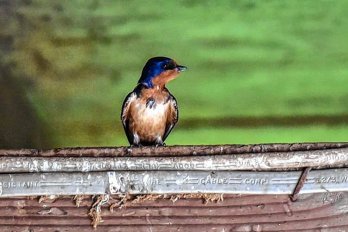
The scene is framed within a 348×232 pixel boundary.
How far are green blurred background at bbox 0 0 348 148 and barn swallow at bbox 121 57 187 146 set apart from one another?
23 cm

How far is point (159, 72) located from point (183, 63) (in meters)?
0.32

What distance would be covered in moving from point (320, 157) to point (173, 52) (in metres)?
0.52

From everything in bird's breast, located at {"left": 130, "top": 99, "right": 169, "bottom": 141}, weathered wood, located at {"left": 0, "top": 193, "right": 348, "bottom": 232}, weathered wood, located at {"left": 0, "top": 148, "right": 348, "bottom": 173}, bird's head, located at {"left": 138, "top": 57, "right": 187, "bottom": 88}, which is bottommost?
weathered wood, located at {"left": 0, "top": 193, "right": 348, "bottom": 232}

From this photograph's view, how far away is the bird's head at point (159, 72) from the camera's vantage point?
89cm

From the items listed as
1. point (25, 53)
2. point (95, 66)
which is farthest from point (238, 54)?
Answer: point (25, 53)

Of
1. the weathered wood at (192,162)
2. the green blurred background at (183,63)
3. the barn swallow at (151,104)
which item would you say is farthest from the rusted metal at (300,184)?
the green blurred background at (183,63)

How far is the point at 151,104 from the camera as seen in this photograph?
0.90 metres

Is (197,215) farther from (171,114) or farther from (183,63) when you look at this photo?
(183,63)

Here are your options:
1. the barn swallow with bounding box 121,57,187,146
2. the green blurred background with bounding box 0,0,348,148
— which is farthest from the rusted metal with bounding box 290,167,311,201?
the green blurred background with bounding box 0,0,348,148

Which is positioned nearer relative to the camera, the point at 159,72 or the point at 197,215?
the point at 197,215

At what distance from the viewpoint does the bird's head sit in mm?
894

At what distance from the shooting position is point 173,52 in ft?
3.99

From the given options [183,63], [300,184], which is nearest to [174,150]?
[300,184]

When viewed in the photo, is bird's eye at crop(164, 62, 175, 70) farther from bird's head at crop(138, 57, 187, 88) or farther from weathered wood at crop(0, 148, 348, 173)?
weathered wood at crop(0, 148, 348, 173)
